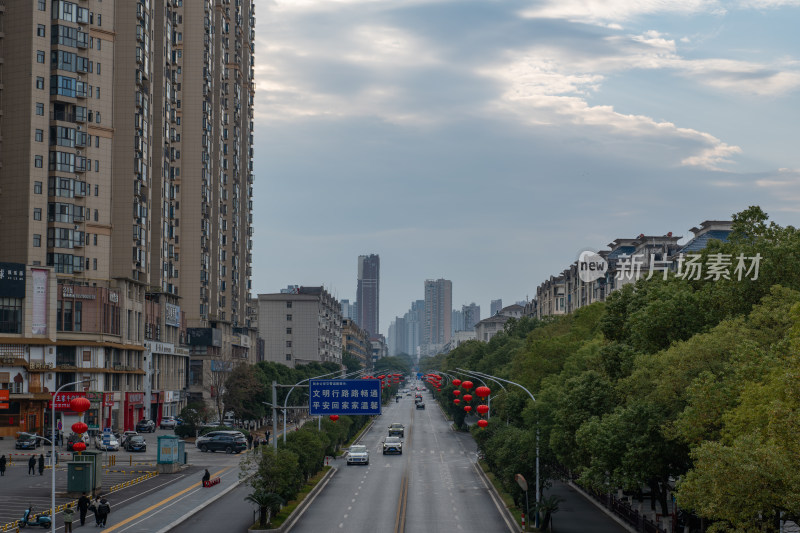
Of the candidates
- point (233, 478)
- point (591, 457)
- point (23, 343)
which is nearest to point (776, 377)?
point (591, 457)

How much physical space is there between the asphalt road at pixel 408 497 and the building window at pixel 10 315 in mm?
36454

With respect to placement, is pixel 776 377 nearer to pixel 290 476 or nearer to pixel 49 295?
pixel 290 476

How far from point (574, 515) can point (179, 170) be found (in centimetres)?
10232

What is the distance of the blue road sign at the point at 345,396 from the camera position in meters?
66.3

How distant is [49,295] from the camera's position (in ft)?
333

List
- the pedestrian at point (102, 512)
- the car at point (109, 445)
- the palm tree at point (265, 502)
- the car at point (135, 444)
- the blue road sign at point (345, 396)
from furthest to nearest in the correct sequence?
the car at point (135, 444), the car at point (109, 445), the blue road sign at point (345, 396), the palm tree at point (265, 502), the pedestrian at point (102, 512)

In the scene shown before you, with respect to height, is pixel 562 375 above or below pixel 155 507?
above

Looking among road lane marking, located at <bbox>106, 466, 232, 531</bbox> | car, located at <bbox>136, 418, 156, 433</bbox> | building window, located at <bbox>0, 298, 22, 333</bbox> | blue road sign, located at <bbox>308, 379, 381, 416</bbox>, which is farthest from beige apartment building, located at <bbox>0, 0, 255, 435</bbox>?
blue road sign, located at <bbox>308, 379, 381, 416</bbox>

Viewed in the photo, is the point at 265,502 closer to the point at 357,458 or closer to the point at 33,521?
the point at 33,521

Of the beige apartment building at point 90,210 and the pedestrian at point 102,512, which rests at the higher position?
the beige apartment building at point 90,210

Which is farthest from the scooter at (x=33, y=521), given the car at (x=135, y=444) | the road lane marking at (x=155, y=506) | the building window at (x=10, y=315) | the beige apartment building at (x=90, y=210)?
Result: the building window at (x=10, y=315)

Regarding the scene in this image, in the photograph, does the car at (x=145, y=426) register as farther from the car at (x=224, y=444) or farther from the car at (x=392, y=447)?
the car at (x=392, y=447)

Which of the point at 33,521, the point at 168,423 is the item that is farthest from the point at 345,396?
the point at 168,423

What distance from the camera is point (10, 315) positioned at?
3856 inches
